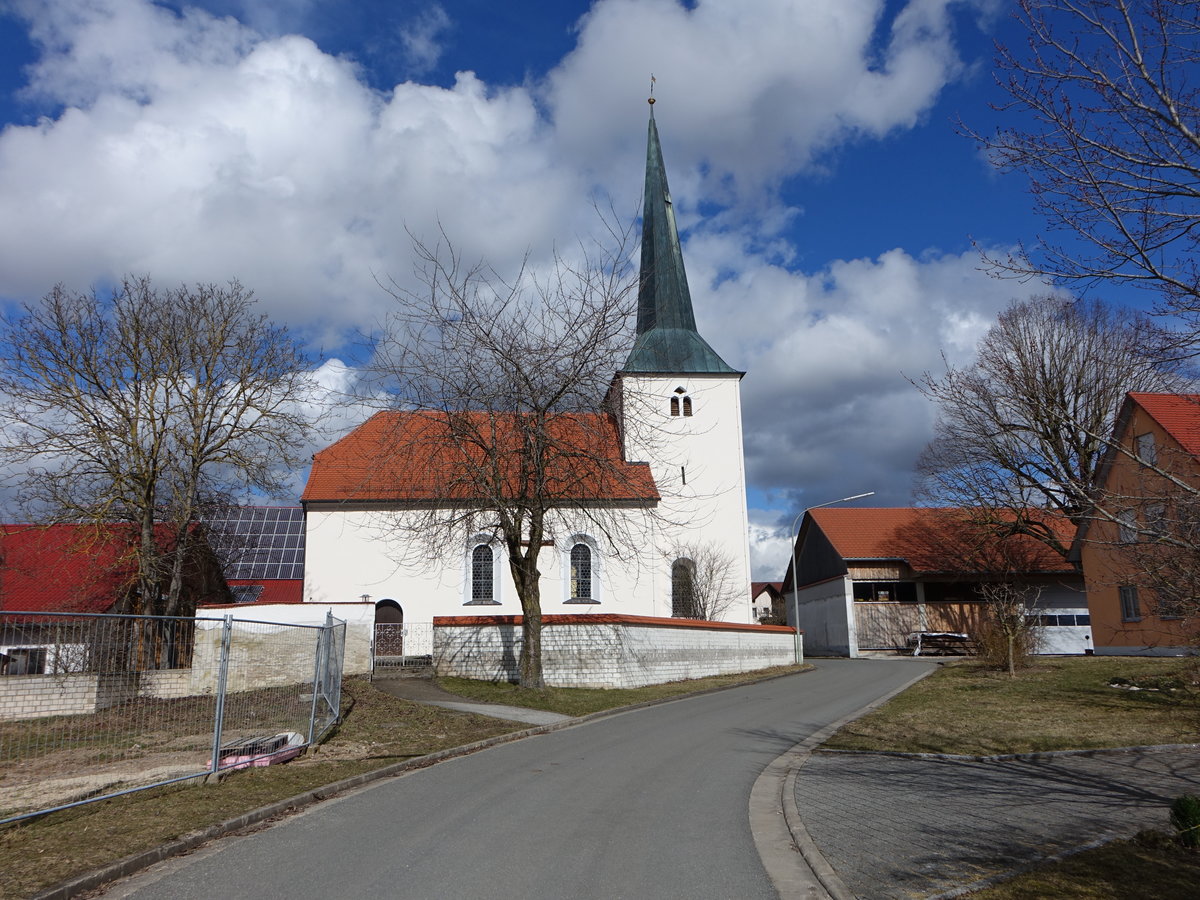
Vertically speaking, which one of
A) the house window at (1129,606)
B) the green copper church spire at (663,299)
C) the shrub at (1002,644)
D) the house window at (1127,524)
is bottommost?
the shrub at (1002,644)

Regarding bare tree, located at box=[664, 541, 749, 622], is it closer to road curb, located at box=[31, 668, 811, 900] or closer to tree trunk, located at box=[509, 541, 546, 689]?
tree trunk, located at box=[509, 541, 546, 689]

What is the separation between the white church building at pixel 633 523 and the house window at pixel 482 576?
0.04 metres

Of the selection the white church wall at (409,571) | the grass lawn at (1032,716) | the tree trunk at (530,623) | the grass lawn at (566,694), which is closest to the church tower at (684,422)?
the white church wall at (409,571)

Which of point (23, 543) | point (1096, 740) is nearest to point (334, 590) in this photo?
point (23, 543)

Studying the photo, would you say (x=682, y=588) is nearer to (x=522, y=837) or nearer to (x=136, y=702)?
(x=136, y=702)

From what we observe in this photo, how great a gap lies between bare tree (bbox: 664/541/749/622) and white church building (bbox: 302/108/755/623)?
0.22ft

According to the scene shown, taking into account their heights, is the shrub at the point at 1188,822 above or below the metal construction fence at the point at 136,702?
below

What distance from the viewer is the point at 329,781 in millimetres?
10289

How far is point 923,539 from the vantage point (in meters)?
47.6

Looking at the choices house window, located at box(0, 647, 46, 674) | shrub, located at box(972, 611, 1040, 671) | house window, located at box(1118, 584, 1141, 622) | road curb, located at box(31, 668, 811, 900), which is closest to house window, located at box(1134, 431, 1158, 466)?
road curb, located at box(31, 668, 811, 900)

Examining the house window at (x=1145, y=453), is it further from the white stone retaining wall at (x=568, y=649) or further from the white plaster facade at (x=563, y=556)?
the white plaster facade at (x=563, y=556)

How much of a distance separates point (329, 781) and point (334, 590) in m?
24.2

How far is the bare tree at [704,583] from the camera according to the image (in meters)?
37.0

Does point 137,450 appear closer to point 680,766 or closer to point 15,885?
point 680,766
